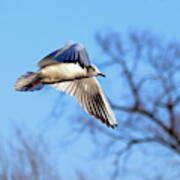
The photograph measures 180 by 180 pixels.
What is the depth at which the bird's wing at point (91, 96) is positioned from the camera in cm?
525

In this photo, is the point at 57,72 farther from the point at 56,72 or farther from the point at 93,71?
the point at 93,71

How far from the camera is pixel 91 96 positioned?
5.41m

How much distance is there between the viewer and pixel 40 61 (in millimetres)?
4977

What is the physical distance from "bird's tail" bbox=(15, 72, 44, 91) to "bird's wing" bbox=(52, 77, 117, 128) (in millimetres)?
349

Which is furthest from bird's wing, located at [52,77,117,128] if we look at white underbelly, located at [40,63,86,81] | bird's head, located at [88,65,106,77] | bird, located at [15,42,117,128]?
white underbelly, located at [40,63,86,81]

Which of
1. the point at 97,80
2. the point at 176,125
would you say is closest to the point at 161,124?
the point at 176,125

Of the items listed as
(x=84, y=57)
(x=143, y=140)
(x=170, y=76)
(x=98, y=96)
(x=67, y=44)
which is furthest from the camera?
(x=143, y=140)

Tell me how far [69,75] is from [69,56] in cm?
20

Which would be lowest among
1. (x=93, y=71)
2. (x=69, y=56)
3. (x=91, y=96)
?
(x=91, y=96)

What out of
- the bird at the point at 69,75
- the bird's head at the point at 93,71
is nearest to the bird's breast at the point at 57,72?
the bird at the point at 69,75

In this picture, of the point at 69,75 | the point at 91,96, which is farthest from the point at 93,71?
the point at 91,96

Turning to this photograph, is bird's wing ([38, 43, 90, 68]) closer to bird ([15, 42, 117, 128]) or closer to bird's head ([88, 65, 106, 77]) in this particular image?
bird ([15, 42, 117, 128])

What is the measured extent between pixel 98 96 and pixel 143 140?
12.9m

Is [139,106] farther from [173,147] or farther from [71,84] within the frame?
[71,84]
